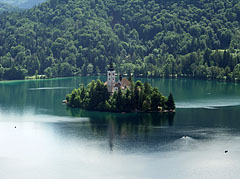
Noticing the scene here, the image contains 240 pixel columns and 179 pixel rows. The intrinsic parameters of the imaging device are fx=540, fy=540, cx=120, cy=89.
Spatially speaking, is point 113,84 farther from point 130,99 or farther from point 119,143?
point 119,143

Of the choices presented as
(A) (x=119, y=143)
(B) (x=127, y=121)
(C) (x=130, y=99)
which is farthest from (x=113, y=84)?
(A) (x=119, y=143)

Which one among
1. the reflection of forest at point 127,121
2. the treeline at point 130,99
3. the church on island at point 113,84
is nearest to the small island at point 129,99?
the treeline at point 130,99

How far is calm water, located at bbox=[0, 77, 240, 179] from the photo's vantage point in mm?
82000

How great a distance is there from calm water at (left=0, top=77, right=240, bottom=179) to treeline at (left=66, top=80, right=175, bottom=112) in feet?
9.94

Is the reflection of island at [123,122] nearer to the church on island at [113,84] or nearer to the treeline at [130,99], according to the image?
the treeline at [130,99]

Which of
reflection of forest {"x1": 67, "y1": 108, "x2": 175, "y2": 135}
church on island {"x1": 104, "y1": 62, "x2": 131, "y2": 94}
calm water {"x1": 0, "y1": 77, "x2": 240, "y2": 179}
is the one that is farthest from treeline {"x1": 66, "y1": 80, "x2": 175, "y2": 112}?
church on island {"x1": 104, "y1": 62, "x2": 131, "y2": 94}

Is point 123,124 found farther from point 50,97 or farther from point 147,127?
point 50,97

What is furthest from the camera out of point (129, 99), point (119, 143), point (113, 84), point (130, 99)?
point (113, 84)

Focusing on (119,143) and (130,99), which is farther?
(130,99)

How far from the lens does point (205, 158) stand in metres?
88.0

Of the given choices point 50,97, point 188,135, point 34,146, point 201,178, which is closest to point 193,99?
point 50,97

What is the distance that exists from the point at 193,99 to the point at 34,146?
72.7 metres

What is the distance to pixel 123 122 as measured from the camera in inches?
4717

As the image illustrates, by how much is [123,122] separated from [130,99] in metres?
11.4
